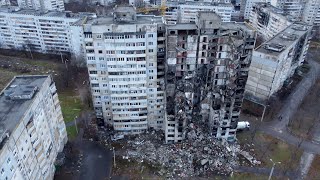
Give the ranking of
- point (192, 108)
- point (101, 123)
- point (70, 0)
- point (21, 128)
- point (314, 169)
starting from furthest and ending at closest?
point (70, 0) → point (101, 123) → point (192, 108) → point (314, 169) → point (21, 128)

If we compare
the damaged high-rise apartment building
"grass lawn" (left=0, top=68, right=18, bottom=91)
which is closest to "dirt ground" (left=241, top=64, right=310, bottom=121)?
the damaged high-rise apartment building

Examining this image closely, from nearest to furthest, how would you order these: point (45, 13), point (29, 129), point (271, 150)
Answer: point (29, 129), point (271, 150), point (45, 13)

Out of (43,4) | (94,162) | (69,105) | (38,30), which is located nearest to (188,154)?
(94,162)

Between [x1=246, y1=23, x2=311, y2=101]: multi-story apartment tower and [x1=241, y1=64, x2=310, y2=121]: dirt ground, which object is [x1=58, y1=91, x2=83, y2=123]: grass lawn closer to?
[x1=241, y1=64, x2=310, y2=121]: dirt ground

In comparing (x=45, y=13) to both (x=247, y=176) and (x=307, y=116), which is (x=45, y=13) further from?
(x=307, y=116)

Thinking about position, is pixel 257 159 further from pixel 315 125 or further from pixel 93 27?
pixel 93 27

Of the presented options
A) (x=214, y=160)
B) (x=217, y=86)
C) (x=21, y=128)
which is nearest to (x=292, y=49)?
(x=217, y=86)

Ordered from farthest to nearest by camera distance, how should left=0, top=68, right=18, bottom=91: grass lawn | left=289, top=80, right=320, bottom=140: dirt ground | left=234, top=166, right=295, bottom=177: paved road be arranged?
left=0, top=68, right=18, bottom=91: grass lawn → left=289, top=80, right=320, bottom=140: dirt ground → left=234, top=166, right=295, bottom=177: paved road
